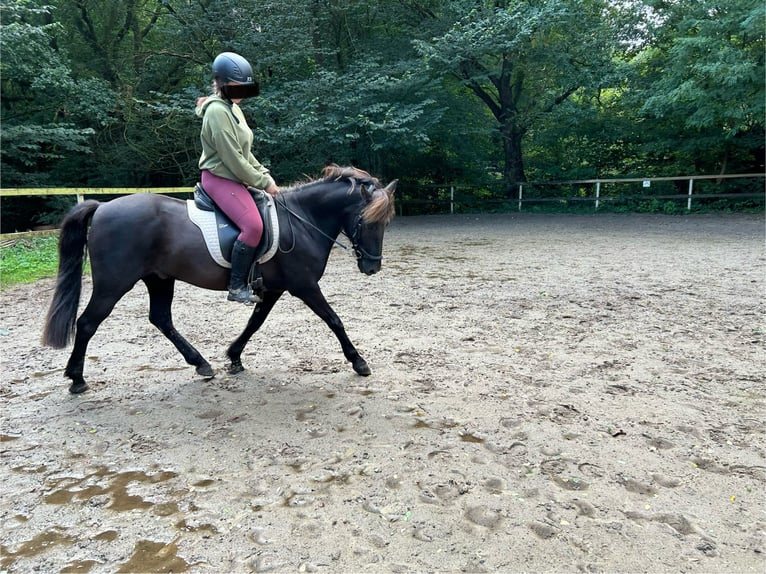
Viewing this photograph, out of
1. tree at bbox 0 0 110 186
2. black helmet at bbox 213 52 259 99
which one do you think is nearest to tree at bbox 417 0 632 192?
tree at bbox 0 0 110 186

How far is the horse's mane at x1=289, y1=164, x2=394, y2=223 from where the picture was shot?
3.61 metres

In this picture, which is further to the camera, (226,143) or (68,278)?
(68,278)

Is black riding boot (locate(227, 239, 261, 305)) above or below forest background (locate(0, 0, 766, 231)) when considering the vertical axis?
below

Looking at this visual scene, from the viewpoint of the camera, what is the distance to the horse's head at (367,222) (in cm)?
369

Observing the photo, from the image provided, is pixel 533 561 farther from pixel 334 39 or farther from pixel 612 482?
pixel 334 39

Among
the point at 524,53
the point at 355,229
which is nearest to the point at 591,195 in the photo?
the point at 524,53

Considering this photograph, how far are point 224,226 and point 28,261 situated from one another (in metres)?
7.51

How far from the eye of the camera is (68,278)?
352 cm

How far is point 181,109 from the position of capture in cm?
1312

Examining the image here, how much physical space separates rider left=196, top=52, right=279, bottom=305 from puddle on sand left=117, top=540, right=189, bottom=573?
177 centimetres

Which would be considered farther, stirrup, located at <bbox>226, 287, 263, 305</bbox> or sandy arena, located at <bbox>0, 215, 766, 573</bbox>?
stirrup, located at <bbox>226, 287, 263, 305</bbox>

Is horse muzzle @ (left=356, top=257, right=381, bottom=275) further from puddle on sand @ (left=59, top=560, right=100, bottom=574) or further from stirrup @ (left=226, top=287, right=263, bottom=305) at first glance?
puddle on sand @ (left=59, top=560, right=100, bottom=574)

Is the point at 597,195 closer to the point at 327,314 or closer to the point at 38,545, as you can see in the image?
the point at 327,314

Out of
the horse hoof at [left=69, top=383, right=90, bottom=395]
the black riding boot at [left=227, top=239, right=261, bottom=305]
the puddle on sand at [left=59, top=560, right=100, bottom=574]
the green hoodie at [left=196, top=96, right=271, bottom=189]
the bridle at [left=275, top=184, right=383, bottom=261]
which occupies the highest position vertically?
the green hoodie at [left=196, top=96, right=271, bottom=189]
